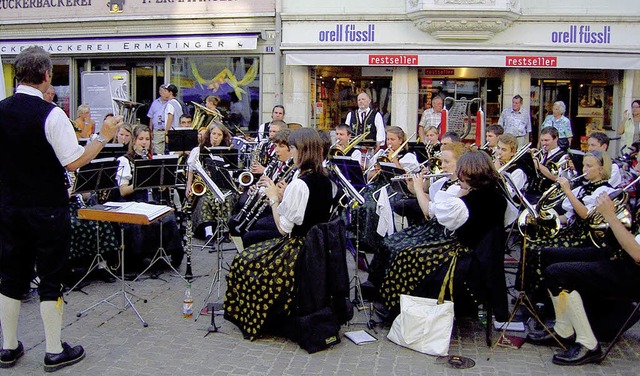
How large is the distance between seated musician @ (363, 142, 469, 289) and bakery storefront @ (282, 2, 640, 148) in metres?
7.75

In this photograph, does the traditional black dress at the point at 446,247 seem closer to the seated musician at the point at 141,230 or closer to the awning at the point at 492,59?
the seated musician at the point at 141,230

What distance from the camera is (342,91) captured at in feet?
51.0

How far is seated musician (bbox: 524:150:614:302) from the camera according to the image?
5.83 m

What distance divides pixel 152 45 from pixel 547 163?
34.5 ft

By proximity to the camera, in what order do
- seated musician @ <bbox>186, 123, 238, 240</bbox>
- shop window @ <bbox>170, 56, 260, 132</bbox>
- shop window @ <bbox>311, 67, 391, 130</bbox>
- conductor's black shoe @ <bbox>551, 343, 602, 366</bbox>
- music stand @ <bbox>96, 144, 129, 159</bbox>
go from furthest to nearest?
shop window @ <bbox>170, 56, 260, 132</bbox> → shop window @ <bbox>311, 67, 391, 130</bbox> → seated musician @ <bbox>186, 123, 238, 240</bbox> → music stand @ <bbox>96, 144, 129, 159</bbox> → conductor's black shoe @ <bbox>551, 343, 602, 366</bbox>

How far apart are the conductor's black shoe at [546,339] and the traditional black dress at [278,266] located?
1973 millimetres

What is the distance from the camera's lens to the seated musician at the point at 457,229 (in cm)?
529

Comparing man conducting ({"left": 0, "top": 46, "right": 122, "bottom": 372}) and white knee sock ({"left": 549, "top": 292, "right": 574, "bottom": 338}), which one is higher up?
man conducting ({"left": 0, "top": 46, "right": 122, "bottom": 372})

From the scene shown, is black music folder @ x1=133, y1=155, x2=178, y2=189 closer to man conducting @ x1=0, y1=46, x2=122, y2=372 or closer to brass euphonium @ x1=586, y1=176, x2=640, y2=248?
man conducting @ x1=0, y1=46, x2=122, y2=372

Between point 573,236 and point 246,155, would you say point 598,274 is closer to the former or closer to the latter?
point 573,236

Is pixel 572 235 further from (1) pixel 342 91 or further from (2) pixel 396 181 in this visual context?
(1) pixel 342 91

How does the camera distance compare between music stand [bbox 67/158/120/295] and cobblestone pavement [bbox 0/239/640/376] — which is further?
music stand [bbox 67/158/120/295]

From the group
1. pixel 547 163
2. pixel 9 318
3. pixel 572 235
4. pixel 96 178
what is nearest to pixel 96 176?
pixel 96 178

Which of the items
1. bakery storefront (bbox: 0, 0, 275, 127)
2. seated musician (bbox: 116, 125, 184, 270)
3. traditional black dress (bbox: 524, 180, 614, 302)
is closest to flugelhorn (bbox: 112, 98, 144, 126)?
seated musician (bbox: 116, 125, 184, 270)
